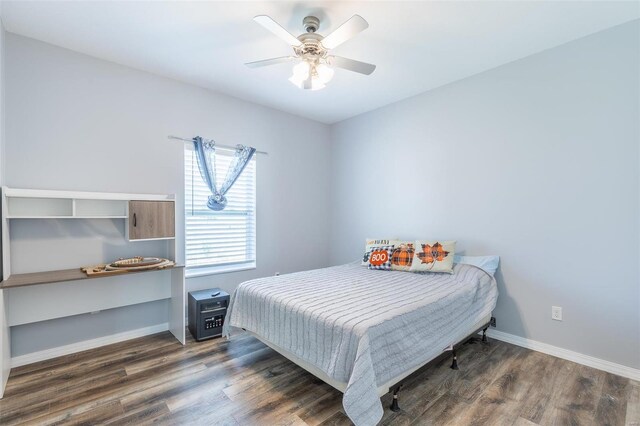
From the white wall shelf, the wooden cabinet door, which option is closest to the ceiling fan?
the wooden cabinet door

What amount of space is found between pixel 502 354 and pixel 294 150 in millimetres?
3406

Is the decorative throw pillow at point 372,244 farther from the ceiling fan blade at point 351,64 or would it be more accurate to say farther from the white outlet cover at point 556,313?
the ceiling fan blade at point 351,64

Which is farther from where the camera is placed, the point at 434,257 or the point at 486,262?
the point at 434,257

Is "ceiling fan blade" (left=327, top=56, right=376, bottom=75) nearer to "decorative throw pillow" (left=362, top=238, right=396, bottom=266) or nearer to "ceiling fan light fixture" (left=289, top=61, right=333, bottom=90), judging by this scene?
"ceiling fan light fixture" (left=289, top=61, right=333, bottom=90)

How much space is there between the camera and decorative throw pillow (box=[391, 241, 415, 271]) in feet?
10.8

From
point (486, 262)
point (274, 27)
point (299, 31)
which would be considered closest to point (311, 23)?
point (299, 31)

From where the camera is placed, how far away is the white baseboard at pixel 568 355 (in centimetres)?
235

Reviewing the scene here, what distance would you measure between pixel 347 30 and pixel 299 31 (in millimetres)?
672

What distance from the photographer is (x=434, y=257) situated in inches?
123

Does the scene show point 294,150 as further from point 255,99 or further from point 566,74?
point 566,74

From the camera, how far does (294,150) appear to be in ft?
14.3

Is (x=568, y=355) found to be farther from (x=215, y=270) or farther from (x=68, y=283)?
(x=68, y=283)

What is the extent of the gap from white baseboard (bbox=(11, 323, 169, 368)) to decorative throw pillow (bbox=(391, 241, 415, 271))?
2.58m

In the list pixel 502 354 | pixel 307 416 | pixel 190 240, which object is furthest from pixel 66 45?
pixel 502 354
